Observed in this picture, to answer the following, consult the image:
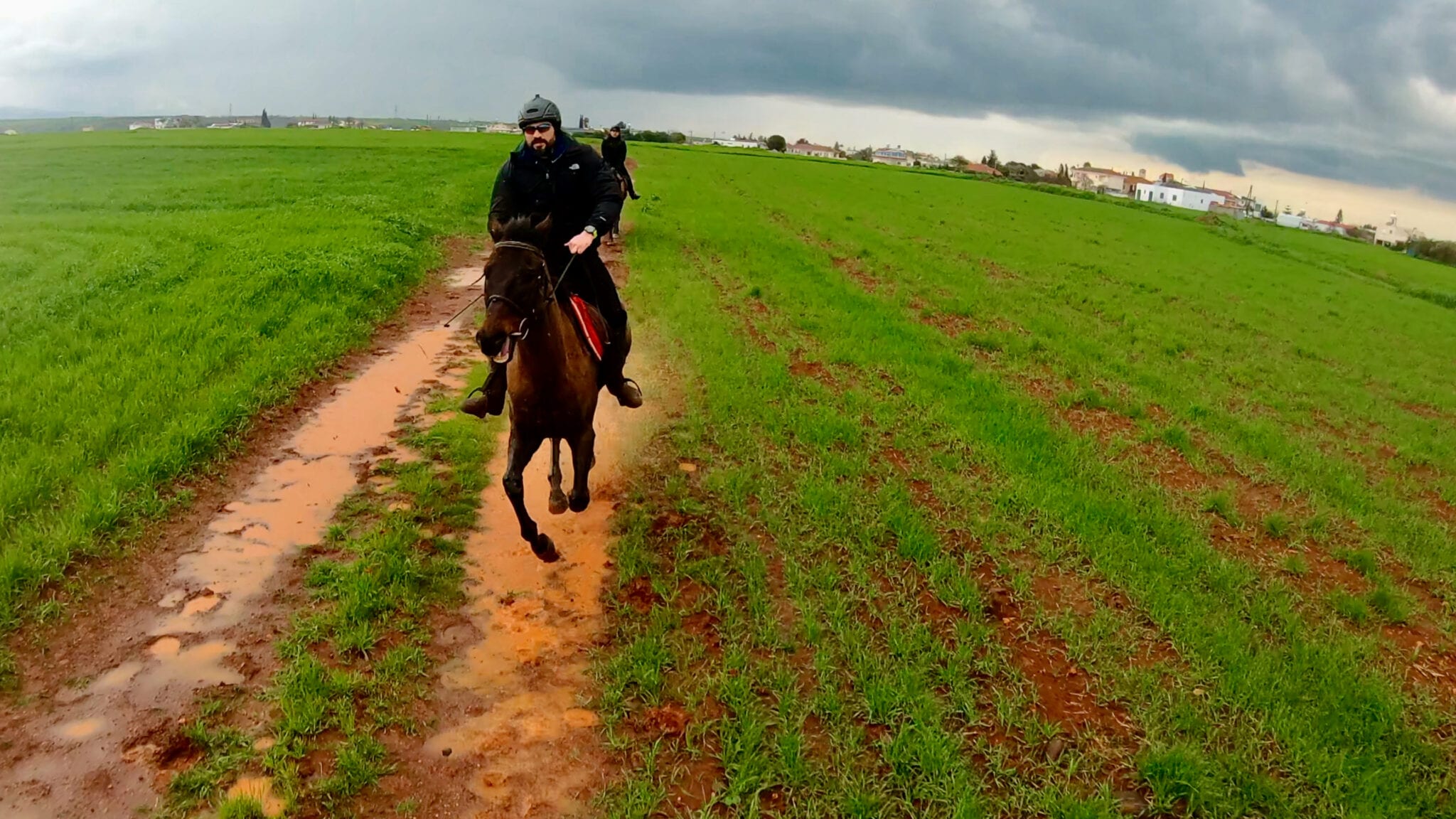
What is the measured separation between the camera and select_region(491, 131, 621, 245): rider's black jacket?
5.85 metres

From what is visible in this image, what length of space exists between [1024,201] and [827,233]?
31.1m

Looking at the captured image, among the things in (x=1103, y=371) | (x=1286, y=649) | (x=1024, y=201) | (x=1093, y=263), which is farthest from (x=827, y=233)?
(x=1024, y=201)

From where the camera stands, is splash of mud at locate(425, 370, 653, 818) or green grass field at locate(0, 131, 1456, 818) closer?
splash of mud at locate(425, 370, 653, 818)

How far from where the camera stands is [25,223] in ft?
56.6

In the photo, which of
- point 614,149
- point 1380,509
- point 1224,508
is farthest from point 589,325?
point 614,149

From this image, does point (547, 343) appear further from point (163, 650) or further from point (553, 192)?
point (163, 650)

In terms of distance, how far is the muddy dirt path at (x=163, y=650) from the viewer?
3.73 metres

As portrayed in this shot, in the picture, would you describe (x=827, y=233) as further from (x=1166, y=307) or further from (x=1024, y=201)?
(x=1024, y=201)

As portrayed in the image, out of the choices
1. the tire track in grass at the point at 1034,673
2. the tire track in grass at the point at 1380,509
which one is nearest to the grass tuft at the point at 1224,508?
the tire track in grass at the point at 1380,509

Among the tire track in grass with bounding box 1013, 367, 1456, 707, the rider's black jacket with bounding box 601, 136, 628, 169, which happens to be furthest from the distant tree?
the tire track in grass with bounding box 1013, 367, 1456, 707

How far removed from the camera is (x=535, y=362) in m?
5.25

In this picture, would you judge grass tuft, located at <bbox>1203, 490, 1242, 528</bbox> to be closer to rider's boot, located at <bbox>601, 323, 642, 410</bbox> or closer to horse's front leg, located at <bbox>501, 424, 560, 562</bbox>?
rider's boot, located at <bbox>601, 323, 642, 410</bbox>

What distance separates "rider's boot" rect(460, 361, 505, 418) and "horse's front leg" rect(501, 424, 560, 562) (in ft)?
1.54

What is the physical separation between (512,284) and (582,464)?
76.4 inches
